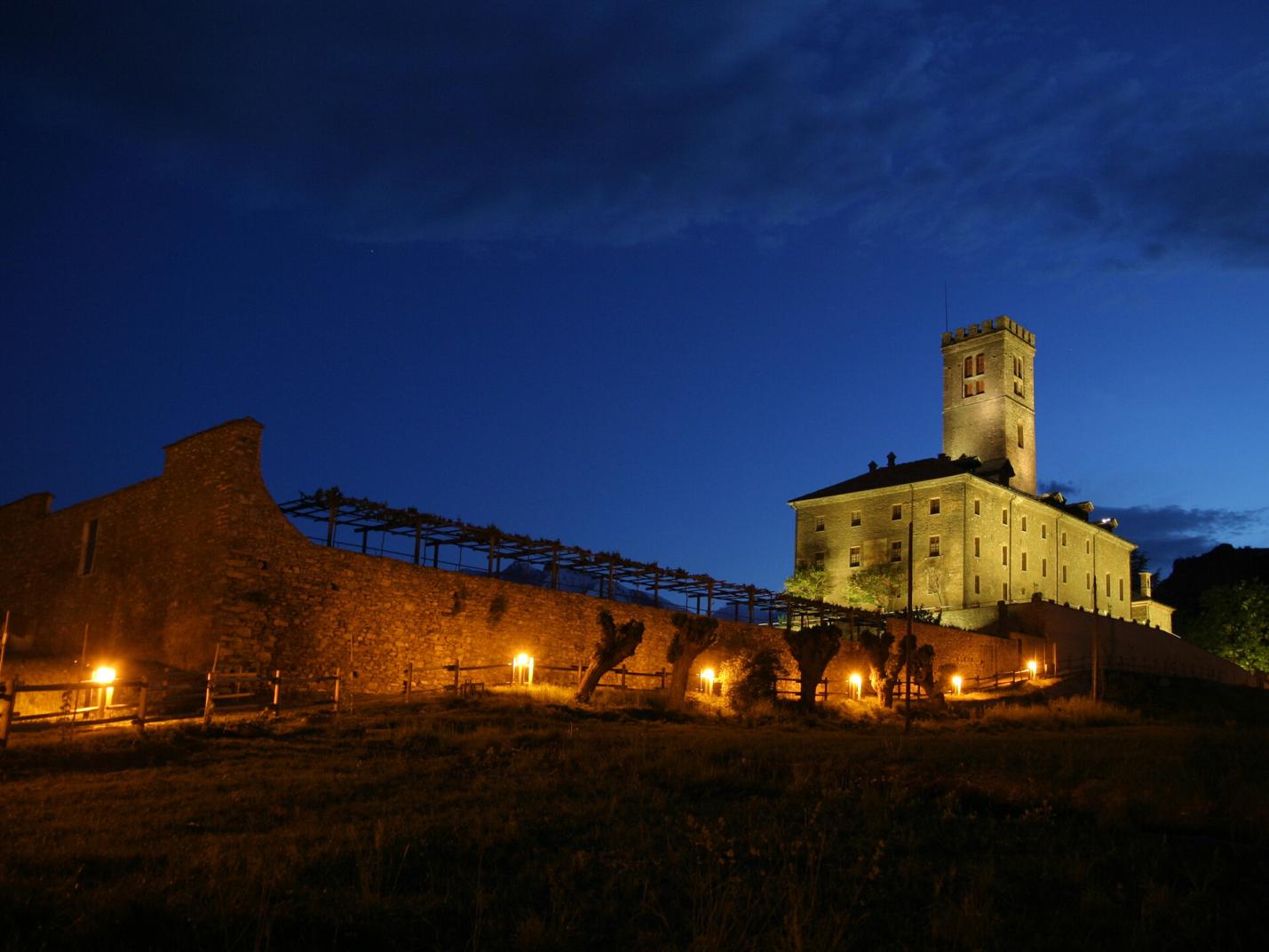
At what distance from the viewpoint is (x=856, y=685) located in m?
39.7

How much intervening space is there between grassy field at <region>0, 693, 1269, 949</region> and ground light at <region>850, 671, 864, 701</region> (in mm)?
23066

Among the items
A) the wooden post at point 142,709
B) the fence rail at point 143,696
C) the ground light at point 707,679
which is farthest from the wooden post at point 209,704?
the ground light at point 707,679

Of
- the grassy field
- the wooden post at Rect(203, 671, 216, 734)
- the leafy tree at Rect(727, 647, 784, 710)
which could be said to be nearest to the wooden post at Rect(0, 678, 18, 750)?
the grassy field

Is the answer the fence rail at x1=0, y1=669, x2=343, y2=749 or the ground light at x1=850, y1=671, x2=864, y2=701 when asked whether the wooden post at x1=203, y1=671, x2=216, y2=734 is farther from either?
the ground light at x1=850, y1=671, x2=864, y2=701

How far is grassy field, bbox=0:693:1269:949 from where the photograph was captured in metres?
7.08

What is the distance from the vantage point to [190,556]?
883 inches

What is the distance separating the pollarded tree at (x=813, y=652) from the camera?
99.6ft

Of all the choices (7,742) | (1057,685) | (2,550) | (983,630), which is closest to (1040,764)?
(7,742)

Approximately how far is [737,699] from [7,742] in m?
19.3

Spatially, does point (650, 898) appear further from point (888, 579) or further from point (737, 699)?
point (888, 579)

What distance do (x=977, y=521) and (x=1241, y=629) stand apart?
23.6m

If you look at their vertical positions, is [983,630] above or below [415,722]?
above

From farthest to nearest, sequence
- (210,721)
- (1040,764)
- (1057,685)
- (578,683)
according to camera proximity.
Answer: (1057,685)
(578,683)
(210,721)
(1040,764)

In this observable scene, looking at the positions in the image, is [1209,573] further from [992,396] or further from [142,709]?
[142,709]
